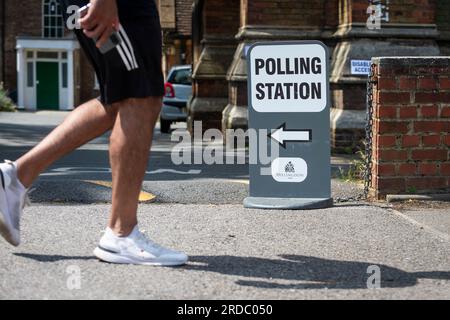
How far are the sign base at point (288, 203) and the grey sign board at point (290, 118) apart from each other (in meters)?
0.04

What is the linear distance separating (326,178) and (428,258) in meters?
2.00

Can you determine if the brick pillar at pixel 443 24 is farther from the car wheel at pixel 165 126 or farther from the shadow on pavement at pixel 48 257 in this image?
the shadow on pavement at pixel 48 257

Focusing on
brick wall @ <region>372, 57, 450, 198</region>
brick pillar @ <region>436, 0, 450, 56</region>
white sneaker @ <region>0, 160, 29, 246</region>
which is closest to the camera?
white sneaker @ <region>0, 160, 29, 246</region>

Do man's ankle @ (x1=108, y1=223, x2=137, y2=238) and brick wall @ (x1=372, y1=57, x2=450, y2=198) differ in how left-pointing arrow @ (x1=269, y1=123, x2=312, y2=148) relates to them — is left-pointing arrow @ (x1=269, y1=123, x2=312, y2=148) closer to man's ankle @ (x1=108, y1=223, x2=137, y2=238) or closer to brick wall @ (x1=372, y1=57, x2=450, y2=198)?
brick wall @ (x1=372, y1=57, x2=450, y2=198)

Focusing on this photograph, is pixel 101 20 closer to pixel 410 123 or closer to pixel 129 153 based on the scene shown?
pixel 129 153

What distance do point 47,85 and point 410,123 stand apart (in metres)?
36.5

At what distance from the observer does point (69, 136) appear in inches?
167

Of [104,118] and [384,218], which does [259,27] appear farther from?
[104,118]

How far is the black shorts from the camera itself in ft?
13.2

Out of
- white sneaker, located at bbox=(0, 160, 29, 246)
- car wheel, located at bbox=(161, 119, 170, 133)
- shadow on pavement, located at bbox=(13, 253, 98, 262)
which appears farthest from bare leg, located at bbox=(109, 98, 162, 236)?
car wheel, located at bbox=(161, 119, 170, 133)

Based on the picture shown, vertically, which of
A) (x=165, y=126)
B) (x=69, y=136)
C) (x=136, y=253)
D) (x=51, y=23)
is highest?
(x=51, y=23)

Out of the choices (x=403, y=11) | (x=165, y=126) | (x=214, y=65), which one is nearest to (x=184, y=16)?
(x=165, y=126)

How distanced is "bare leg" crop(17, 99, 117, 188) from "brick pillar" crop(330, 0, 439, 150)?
801 cm
